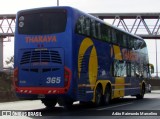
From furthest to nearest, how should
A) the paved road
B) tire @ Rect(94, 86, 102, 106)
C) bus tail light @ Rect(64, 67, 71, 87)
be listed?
tire @ Rect(94, 86, 102, 106) < bus tail light @ Rect(64, 67, 71, 87) < the paved road

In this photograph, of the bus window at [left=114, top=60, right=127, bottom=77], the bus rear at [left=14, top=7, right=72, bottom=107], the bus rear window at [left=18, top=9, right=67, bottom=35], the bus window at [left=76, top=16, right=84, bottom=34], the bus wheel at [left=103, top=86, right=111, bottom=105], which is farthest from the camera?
the bus window at [left=114, top=60, right=127, bottom=77]

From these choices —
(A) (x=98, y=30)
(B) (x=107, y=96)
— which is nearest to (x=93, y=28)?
(A) (x=98, y=30)

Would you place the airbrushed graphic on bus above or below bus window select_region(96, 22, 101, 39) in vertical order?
below

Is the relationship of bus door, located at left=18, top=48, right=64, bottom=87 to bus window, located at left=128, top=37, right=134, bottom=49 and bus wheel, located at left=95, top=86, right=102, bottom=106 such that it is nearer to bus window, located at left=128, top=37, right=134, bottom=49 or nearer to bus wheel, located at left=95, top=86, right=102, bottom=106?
bus wheel, located at left=95, top=86, right=102, bottom=106

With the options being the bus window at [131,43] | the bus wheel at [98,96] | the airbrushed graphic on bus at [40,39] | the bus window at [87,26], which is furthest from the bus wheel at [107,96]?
the airbrushed graphic on bus at [40,39]

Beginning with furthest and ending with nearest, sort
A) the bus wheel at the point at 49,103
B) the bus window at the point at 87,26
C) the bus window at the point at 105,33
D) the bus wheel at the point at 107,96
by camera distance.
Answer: the bus wheel at the point at 107,96
the bus window at the point at 105,33
the bus wheel at the point at 49,103
the bus window at the point at 87,26

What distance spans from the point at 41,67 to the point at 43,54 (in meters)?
0.52

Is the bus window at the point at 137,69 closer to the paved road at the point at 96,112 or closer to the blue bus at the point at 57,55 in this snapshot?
the paved road at the point at 96,112

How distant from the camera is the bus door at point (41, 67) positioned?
54.4 ft

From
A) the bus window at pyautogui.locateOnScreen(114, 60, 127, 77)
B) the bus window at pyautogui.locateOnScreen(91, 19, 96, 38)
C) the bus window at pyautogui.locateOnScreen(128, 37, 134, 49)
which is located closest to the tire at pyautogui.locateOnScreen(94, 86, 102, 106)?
the bus window at pyautogui.locateOnScreen(91, 19, 96, 38)

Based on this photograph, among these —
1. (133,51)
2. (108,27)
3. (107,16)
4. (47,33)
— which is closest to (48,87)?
(47,33)

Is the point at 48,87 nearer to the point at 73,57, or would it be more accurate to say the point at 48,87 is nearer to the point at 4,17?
the point at 73,57

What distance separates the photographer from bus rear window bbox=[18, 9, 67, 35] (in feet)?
55.0

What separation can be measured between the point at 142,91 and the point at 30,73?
43.5 ft
